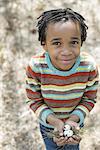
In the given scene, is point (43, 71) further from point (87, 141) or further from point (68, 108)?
point (87, 141)

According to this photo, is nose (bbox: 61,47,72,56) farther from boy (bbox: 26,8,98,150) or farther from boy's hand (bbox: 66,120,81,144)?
boy's hand (bbox: 66,120,81,144)

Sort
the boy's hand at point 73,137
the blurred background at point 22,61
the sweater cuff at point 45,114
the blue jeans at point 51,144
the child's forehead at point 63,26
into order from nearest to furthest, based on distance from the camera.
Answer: the child's forehead at point 63,26, the boy's hand at point 73,137, the sweater cuff at point 45,114, the blue jeans at point 51,144, the blurred background at point 22,61

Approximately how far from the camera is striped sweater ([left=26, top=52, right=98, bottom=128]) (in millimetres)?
2129

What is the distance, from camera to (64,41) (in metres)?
1.98

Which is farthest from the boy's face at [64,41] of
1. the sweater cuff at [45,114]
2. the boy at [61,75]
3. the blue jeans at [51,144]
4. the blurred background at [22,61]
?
the blurred background at [22,61]

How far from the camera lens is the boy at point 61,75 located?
200 centimetres

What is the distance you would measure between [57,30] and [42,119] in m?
0.51

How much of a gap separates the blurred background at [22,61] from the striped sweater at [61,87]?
3.02 ft

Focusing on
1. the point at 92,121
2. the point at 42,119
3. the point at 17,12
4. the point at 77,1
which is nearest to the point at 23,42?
the point at 17,12

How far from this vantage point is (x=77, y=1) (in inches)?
176

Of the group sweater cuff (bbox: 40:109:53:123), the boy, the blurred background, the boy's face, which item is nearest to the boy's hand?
the boy

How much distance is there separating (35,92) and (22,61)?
1637mm

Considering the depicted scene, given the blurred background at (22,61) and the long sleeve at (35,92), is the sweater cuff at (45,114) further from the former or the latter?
the blurred background at (22,61)

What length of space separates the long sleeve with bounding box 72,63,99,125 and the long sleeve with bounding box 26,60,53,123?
153mm
